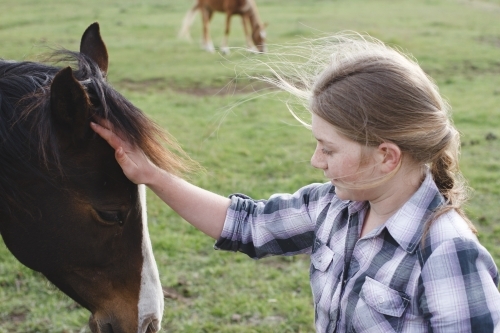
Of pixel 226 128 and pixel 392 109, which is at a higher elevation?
pixel 392 109

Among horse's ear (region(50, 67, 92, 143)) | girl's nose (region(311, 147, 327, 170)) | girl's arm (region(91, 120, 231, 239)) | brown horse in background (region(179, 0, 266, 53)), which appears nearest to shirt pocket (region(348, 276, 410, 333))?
girl's nose (region(311, 147, 327, 170))

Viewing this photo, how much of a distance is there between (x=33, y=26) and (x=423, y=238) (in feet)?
50.0

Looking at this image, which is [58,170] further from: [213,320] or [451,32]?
[451,32]

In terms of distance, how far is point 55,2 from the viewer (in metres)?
19.6

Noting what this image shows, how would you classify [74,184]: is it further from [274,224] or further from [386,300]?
[386,300]

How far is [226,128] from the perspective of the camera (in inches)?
289

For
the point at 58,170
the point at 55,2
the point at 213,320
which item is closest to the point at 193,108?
the point at 213,320

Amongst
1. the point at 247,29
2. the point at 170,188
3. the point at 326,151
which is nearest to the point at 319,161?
the point at 326,151

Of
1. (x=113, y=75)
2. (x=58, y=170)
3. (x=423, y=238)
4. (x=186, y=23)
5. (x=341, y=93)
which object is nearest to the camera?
(x=423, y=238)

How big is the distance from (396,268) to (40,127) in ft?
3.74

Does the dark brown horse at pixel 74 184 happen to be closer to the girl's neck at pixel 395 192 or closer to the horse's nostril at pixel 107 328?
the horse's nostril at pixel 107 328

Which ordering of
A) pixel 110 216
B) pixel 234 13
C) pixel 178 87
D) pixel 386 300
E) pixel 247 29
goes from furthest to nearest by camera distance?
1. pixel 234 13
2. pixel 247 29
3. pixel 178 87
4. pixel 110 216
5. pixel 386 300

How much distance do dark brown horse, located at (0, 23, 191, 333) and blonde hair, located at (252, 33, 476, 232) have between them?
57cm

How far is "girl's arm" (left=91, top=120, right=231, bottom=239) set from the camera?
1.87 metres
